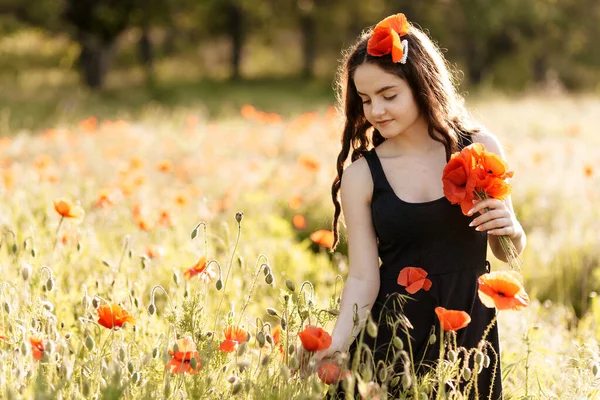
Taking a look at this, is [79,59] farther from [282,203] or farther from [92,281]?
[92,281]

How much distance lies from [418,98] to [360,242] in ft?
1.76

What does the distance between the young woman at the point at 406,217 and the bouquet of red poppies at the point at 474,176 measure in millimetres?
288

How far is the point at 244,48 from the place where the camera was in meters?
28.4

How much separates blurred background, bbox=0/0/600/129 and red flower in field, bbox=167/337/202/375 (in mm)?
14292

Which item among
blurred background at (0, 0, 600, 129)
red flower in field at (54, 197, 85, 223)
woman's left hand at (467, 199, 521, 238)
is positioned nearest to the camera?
woman's left hand at (467, 199, 521, 238)

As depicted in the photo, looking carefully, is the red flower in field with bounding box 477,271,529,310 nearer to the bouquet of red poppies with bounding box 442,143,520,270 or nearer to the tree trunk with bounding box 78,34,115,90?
the bouquet of red poppies with bounding box 442,143,520,270

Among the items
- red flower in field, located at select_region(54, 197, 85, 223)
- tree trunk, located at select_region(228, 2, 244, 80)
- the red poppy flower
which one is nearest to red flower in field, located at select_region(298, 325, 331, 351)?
the red poppy flower

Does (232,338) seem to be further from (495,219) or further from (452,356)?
(495,219)

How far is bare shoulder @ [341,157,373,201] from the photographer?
8.71ft

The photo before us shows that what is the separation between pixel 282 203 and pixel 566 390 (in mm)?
3927

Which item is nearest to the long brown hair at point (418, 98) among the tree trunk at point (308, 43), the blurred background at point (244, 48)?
the blurred background at point (244, 48)

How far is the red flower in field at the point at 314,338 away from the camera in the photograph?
2100 mm

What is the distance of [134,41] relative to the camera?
31562 mm

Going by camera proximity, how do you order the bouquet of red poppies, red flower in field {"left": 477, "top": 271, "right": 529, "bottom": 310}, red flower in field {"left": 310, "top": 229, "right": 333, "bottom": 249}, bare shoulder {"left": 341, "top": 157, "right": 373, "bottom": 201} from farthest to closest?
1. red flower in field {"left": 310, "top": 229, "right": 333, "bottom": 249}
2. bare shoulder {"left": 341, "top": 157, "right": 373, "bottom": 201}
3. the bouquet of red poppies
4. red flower in field {"left": 477, "top": 271, "right": 529, "bottom": 310}
